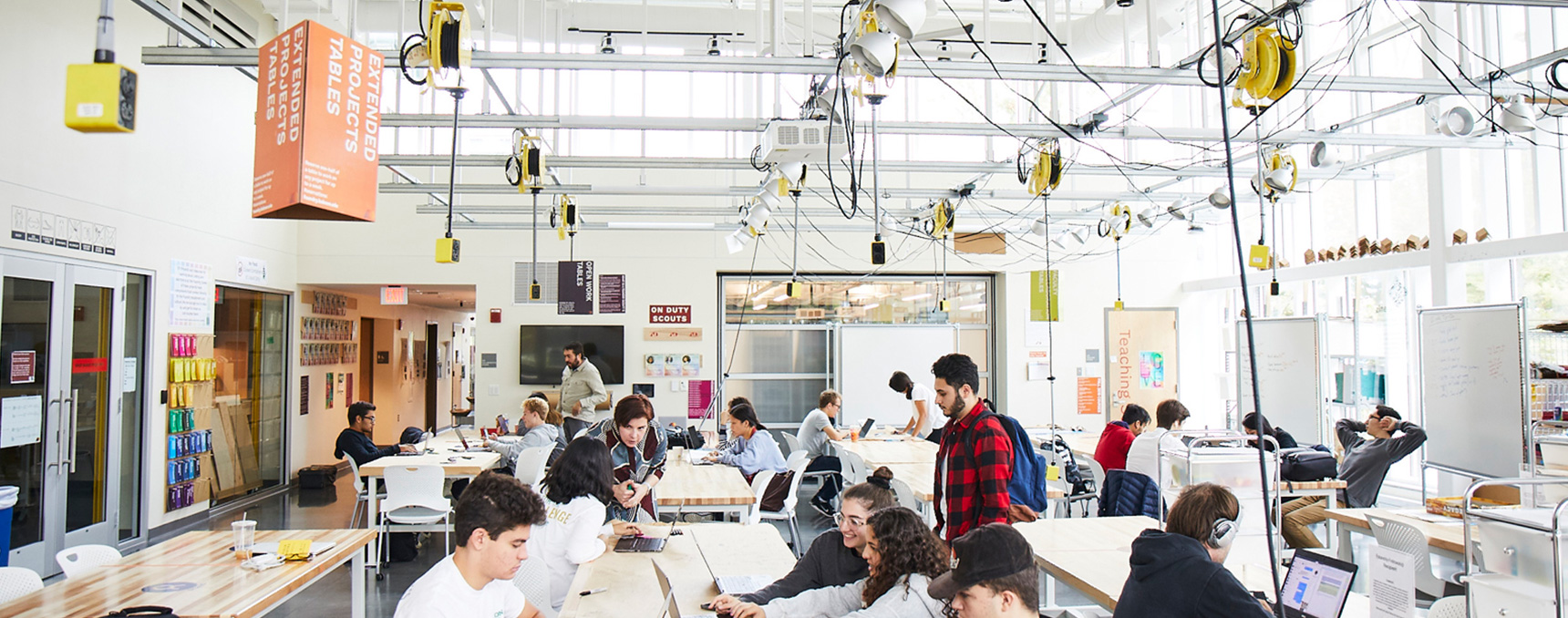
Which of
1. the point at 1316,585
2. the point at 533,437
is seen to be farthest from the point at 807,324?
the point at 1316,585

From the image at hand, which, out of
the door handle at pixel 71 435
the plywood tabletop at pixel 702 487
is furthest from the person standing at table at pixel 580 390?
the door handle at pixel 71 435

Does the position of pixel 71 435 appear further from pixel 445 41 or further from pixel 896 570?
pixel 896 570

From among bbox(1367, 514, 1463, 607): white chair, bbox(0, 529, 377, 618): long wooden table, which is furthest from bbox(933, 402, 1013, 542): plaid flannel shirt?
bbox(0, 529, 377, 618): long wooden table

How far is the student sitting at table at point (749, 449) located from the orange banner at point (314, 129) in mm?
3487

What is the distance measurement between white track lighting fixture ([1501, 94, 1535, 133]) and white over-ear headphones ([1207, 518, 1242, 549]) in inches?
147

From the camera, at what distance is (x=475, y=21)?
8.30 m

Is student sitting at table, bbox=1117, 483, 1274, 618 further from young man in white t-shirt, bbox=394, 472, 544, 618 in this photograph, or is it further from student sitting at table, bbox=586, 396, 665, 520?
student sitting at table, bbox=586, 396, 665, 520

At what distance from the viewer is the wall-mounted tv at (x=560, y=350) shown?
9898mm

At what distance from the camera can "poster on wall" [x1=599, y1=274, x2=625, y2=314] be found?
10023 millimetres

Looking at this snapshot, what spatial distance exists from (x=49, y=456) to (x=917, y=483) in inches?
222

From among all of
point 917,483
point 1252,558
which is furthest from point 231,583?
point 1252,558

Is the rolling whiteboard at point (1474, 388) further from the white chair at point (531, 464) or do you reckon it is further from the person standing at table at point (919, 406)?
the white chair at point (531, 464)

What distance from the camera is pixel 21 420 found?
216 inches

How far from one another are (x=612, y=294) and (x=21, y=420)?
17.7 feet
